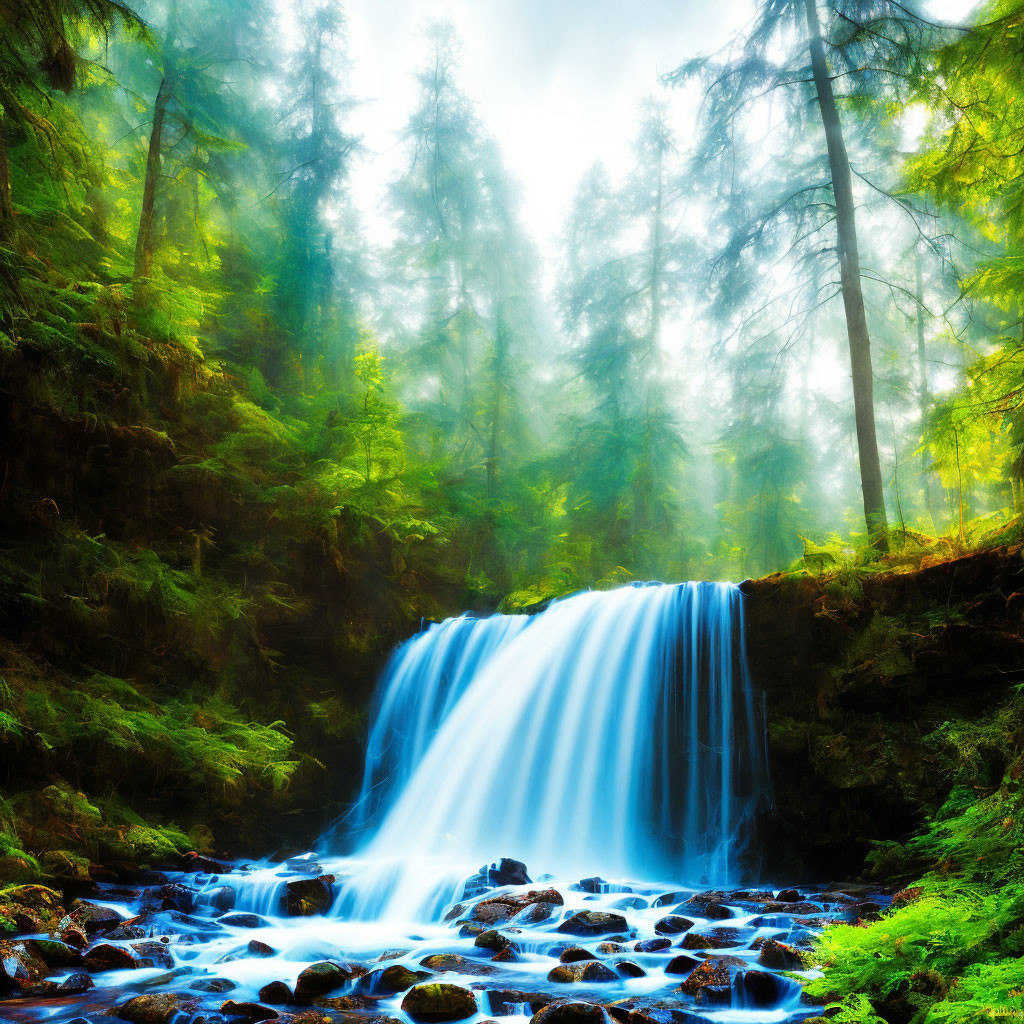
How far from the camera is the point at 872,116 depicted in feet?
34.9

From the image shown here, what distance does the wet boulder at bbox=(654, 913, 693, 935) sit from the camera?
523 cm

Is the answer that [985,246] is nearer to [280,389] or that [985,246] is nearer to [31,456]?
[280,389]

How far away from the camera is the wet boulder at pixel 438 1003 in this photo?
159 inches

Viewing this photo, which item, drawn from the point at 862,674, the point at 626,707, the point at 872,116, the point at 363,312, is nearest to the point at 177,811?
the point at 626,707

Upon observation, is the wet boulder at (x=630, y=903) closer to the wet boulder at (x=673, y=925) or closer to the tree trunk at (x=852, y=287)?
the wet boulder at (x=673, y=925)

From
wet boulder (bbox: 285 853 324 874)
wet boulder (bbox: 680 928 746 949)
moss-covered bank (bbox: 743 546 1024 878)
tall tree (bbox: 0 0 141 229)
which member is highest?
tall tree (bbox: 0 0 141 229)

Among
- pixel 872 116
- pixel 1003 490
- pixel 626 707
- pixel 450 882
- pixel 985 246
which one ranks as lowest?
pixel 450 882

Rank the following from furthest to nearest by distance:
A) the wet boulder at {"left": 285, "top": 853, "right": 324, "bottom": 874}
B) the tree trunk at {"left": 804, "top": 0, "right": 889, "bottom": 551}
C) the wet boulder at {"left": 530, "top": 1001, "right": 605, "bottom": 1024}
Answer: the tree trunk at {"left": 804, "top": 0, "right": 889, "bottom": 551}
the wet boulder at {"left": 285, "top": 853, "right": 324, "bottom": 874}
the wet boulder at {"left": 530, "top": 1001, "right": 605, "bottom": 1024}

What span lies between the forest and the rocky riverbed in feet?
2.04

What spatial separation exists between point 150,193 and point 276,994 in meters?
11.1

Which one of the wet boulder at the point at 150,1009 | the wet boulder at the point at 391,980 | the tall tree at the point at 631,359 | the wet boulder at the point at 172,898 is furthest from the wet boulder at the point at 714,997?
the tall tree at the point at 631,359

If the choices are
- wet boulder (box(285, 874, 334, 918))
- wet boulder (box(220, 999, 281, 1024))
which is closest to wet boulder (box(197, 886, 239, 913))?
wet boulder (box(285, 874, 334, 918))

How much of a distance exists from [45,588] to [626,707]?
7.01 m

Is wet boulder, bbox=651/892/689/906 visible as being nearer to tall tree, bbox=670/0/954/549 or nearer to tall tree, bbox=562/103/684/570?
tall tree, bbox=670/0/954/549
